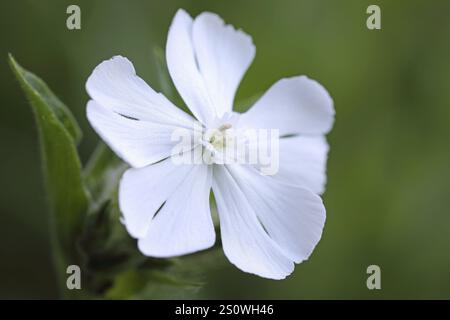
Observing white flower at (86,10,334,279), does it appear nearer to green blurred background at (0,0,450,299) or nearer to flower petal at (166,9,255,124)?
flower petal at (166,9,255,124)

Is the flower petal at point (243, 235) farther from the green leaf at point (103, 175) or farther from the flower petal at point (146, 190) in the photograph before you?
the green leaf at point (103, 175)

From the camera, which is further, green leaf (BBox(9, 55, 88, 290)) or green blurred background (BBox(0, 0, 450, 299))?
green blurred background (BBox(0, 0, 450, 299))

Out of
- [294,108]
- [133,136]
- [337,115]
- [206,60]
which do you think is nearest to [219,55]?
[206,60]

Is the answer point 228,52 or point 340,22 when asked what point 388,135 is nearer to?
point 340,22

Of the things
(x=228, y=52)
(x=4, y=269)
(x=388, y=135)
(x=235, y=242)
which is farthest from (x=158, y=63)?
(x=388, y=135)

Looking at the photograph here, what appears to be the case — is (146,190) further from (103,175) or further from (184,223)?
(103,175)

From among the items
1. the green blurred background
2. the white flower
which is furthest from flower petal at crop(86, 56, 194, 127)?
the green blurred background

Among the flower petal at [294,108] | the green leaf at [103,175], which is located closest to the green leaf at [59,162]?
the green leaf at [103,175]
